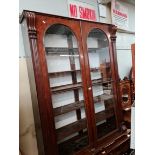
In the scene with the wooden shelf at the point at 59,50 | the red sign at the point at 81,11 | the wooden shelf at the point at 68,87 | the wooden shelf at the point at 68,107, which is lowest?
the wooden shelf at the point at 68,107

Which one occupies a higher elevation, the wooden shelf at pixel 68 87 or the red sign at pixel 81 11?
the red sign at pixel 81 11

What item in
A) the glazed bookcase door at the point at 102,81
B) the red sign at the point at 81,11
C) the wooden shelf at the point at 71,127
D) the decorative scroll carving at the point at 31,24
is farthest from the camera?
the red sign at the point at 81,11

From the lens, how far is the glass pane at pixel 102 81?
216cm

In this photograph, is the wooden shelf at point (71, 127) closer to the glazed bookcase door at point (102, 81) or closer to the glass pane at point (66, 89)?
the glass pane at point (66, 89)

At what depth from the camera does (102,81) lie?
7.27 feet

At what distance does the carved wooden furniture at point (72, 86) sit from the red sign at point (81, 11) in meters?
0.46

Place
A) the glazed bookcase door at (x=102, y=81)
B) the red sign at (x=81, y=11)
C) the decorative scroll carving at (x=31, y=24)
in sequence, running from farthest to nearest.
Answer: the red sign at (x=81, y=11), the glazed bookcase door at (x=102, y=81), the decorative scroll carving at (x=31, y=24)

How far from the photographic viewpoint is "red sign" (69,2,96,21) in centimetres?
227

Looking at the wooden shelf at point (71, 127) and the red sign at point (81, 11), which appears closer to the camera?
the wooden shelf at point (71, 127)

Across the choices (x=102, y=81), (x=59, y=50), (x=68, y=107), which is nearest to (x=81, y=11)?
(x=59, y=50)

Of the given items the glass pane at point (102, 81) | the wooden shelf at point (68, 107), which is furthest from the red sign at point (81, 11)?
the wooden shelf at point (68, 107)

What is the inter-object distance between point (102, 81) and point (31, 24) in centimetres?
120
